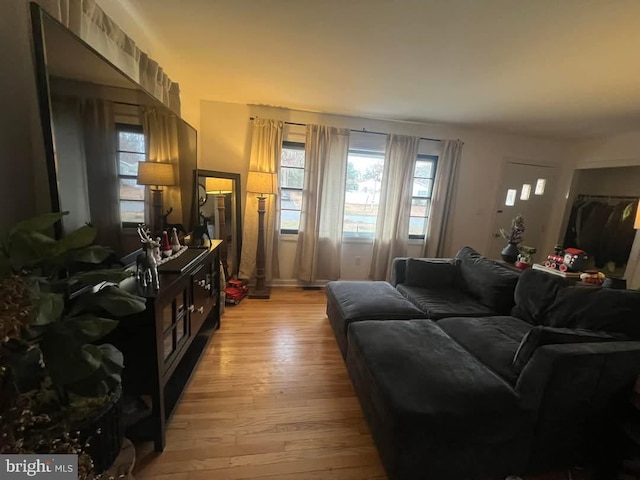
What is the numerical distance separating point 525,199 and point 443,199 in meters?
1.49

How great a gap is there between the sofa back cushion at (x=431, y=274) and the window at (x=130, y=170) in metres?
2.40

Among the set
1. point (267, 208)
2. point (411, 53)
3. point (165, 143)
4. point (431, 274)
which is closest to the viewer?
point (165, 143)

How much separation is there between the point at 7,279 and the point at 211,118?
326 cm

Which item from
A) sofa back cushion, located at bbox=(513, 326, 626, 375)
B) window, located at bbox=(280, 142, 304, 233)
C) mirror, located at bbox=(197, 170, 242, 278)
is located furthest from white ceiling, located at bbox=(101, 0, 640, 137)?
sofa back cushion, located at bbox=(513, 326, 626, 375)

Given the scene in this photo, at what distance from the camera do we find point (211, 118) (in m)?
3.33

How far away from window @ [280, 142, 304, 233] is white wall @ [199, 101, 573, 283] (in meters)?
0.28

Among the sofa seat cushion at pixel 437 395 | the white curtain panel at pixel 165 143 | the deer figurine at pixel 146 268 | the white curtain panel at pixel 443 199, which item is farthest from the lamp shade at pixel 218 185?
the white curtain panel at pixel 443 199

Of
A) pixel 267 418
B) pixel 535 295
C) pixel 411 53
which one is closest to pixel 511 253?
pixel 535 295

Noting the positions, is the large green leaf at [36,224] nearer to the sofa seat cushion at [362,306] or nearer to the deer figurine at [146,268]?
the deer figurine at [146,268]

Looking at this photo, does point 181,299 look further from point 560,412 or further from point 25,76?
point 560,412

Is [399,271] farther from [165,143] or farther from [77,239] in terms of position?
[77,239]

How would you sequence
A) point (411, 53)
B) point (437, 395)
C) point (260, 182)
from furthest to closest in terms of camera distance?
1. point (260, 182)
2. point (411, 53)
3. point (437, 395)

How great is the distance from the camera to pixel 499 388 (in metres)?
1.29

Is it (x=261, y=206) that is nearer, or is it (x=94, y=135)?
(x=94, y=135)
